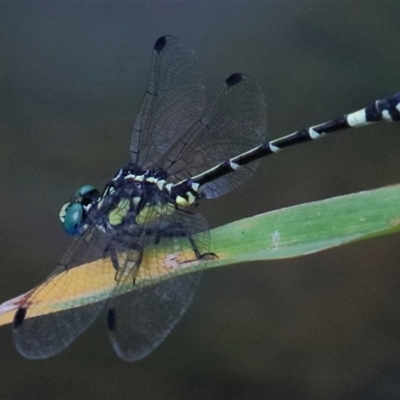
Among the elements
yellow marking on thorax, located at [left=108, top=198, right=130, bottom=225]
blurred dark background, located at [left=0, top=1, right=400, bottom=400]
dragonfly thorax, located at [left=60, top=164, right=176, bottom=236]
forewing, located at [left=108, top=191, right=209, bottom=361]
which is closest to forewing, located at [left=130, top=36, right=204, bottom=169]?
dragonfly thorax, located at [left=60, top=164, right=176, bottom=236]

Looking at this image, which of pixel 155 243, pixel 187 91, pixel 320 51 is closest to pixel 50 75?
pixel 320 51

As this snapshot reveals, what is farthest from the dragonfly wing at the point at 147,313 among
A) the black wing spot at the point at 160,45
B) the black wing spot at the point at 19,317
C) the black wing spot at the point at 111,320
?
the black wing spot at the point at 160,45

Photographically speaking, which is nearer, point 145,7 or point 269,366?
point 269,366

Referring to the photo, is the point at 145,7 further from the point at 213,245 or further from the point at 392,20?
the point at 213,245

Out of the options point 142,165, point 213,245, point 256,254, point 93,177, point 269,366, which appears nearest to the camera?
point 256,254

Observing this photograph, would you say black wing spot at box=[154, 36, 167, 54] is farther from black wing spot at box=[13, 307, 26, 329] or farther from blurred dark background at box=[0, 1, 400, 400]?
blurred dark background at box=[0, 1, 400, 400]

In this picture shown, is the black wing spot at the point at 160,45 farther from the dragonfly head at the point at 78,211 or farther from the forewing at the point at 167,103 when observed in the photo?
the dragonfly head at the point at 78,211

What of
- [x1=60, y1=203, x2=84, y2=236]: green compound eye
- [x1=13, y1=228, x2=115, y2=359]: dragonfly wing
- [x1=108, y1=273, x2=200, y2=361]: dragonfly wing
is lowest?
[x1=108, y1=273, x2=200, y2=361]: dragonfly wing

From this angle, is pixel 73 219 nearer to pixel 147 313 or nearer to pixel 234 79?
pixel 147 313
